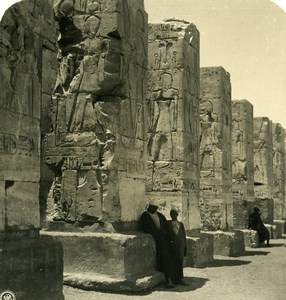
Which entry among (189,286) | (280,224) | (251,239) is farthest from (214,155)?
(280,224)

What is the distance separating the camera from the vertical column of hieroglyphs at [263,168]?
1753 centimetres

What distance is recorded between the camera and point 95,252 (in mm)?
6855

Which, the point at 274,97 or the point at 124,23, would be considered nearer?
the point at 124,23

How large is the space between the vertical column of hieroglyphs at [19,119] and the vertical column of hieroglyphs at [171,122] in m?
4.70

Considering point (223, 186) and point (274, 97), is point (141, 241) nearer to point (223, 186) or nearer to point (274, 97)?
point (223, 186)

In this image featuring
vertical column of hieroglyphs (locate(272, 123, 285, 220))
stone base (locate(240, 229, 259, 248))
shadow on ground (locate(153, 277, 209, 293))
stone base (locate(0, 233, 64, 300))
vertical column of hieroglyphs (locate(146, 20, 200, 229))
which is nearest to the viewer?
stone base (locate(0, 233, 64, 300))

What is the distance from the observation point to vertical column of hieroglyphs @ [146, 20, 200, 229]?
9727mm

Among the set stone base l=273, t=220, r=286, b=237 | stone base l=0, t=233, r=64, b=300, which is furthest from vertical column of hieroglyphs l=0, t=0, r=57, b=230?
stone base l=273, t=220, r=286, b=237

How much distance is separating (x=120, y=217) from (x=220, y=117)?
5.68 meters

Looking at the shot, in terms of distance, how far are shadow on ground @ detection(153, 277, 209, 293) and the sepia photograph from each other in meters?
0.03

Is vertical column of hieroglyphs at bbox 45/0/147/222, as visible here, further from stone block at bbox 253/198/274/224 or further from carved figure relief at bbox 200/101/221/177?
stone block at bbox 253/198/274/224

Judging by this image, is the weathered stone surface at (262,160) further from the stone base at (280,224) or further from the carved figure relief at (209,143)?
the carved figure relief at (209,143)

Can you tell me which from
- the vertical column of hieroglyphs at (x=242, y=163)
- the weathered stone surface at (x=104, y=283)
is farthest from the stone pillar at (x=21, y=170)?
the vertical column of hieroglyphs at (x=242, y=163)

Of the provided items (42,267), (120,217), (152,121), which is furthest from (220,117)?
(42,267)
